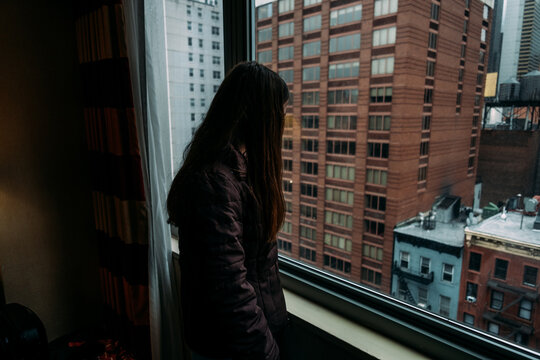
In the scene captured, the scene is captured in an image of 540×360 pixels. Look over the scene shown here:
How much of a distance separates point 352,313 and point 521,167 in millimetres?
623

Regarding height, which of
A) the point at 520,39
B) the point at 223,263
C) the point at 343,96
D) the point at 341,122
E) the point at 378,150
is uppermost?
the point at 520,39

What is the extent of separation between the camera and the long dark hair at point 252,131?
0.73 metres

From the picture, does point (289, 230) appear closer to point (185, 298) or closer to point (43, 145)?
point (185, 298)

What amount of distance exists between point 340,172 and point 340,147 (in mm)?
100

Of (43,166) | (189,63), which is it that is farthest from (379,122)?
(43,166)

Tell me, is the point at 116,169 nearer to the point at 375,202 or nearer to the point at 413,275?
the point at 375,202

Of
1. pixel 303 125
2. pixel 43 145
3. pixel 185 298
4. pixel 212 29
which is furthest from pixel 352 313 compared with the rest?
pixel 43 145

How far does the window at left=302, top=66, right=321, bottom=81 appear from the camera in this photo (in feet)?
4.46

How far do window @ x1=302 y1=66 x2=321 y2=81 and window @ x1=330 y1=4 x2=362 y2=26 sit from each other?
0.59 feet

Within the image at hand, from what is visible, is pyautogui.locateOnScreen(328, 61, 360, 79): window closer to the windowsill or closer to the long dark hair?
the long dark hair

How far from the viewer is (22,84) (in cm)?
162

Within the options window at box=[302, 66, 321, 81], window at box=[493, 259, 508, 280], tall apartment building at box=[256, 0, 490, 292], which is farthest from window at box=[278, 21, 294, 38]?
window at box=[493, 259, 508, 280]

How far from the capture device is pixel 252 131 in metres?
0.75

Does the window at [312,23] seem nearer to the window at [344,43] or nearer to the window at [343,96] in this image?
the window at [344,43]
